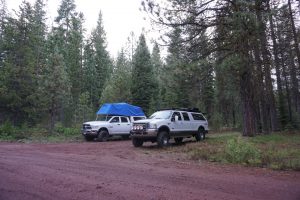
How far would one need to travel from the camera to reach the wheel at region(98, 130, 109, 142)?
73.3ft

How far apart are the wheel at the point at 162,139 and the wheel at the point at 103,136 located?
698 centimetres

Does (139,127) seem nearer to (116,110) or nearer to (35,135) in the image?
(116,110)

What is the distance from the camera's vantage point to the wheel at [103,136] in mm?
22344

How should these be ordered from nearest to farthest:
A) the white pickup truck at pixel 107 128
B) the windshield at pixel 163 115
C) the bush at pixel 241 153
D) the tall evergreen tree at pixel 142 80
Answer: the bush at pixel 241 153
the windshield at pixel 163 115
the white pickup truck at pixel 107 128
the tall evergreen tree at pixel 142 80

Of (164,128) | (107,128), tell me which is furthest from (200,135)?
(107,128)

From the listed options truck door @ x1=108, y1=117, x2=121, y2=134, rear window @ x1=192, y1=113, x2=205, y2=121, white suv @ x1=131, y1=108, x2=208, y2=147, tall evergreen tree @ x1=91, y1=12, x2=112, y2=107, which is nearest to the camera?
Result: white suv @ x1=131, y1=108, x2=208, y2=147

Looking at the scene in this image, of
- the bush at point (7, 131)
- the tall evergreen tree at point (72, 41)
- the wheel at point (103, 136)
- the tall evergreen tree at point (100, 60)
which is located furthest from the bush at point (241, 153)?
the tall evergreen tree at point (100, 60)

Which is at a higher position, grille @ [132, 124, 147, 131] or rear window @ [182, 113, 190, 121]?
rear window @ [182, 113, 190, 121]

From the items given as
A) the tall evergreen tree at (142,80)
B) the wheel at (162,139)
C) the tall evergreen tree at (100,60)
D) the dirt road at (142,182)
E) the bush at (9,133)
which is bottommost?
the dirt road at (142,182)

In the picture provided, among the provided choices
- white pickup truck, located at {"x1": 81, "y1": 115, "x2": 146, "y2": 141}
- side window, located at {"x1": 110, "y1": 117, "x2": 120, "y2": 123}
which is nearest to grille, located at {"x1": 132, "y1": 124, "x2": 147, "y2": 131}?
white pickup truck, located at {"x1": 81, "y1": 115, "x2": 146, "y2": 141}

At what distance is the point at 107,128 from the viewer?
22.9 metres

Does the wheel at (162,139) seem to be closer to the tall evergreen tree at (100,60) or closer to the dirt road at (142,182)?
the dirt road at (142,182)

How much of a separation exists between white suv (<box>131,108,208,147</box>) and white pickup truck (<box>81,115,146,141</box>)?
5598mm

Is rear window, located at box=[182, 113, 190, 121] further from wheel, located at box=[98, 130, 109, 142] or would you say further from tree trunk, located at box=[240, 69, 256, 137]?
wheel, located at box=[98, 130, 109, 142]
